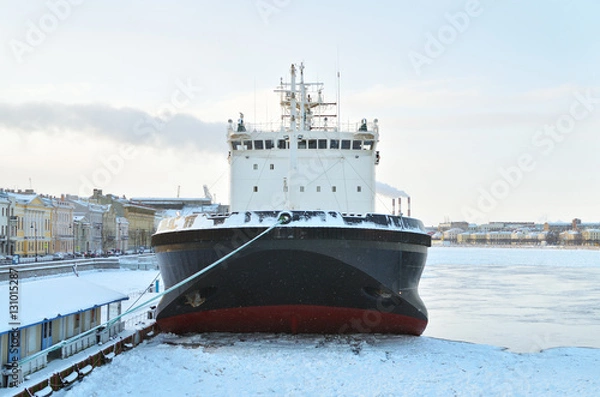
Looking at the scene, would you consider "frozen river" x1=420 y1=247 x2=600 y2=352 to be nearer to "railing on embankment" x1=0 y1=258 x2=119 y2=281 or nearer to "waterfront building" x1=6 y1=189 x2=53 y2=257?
"railing on embankment" x1=0 y1=258 x2=119 y2=281

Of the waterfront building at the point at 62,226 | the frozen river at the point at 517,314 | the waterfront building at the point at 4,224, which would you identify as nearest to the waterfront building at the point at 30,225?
the waterfront building at the point at 4,224

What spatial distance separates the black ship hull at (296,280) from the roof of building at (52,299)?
2.32 metres

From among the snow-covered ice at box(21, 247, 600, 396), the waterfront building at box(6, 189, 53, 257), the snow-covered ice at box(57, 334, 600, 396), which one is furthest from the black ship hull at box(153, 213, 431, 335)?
the waterfront building at box(6, 189, 53, 257)

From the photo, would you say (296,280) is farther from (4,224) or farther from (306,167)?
(4,224)

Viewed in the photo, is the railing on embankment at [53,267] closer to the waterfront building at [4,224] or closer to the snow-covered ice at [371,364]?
the waterfront building at [4,224]

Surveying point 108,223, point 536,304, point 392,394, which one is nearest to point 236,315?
point 392,394

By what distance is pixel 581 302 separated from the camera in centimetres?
3178

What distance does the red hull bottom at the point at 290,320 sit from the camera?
18406 mm

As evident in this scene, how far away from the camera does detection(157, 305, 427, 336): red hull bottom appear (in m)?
18.4

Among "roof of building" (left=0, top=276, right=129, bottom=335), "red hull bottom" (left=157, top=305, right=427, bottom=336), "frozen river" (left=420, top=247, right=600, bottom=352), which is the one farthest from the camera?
"frozen river" (left=420, top=247, right=600, bottom=352)

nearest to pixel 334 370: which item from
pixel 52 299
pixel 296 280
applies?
pixel 296 280

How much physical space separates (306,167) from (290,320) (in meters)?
6.38

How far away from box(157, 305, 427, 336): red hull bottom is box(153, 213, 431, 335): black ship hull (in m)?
0.03

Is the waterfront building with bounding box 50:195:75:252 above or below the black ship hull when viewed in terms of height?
above
